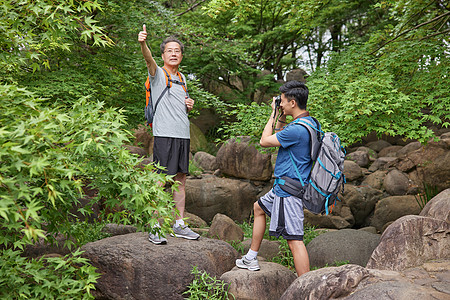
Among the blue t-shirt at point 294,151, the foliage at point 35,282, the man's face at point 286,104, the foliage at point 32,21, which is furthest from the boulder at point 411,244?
the foliage at point 32,21

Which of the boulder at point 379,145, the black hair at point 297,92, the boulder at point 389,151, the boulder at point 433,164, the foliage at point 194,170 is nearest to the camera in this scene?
the black hair at point 297,92

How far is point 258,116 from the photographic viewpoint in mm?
5551

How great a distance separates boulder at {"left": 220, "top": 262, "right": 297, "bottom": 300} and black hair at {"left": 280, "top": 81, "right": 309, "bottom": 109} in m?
1.85

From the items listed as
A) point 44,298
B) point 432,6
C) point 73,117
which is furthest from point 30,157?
point 432,6

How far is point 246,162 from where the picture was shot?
10.7 metres

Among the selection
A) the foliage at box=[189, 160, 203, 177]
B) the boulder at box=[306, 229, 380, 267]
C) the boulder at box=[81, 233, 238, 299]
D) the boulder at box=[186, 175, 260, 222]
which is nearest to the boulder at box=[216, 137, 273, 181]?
the boulder at box=[186, 175, 260, 222]

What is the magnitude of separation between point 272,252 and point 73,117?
13.5 ft

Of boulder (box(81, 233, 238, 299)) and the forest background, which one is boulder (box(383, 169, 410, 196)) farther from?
boulder (box(81, 233, 238, 299))

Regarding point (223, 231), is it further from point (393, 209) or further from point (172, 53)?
point (393, 209)

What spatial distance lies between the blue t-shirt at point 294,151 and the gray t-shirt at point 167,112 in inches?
50.0

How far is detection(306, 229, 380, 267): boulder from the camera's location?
5.38 metres

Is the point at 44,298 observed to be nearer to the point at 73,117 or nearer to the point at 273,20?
the point at 73,117

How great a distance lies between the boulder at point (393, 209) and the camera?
8996 mm

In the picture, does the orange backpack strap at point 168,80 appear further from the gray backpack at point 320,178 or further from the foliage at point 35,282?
the foliage at point 35,282
